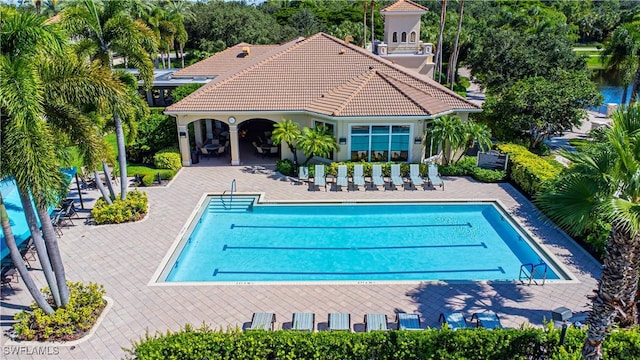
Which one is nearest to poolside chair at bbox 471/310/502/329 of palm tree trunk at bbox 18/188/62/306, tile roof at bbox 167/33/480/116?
palm tree trunk at bbox 18/188/62/306

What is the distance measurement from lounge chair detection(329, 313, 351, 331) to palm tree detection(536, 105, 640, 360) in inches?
209

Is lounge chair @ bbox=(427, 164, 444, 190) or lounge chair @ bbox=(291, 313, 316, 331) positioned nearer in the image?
lounge chair @ bbox=(291, 313, 316, 331)

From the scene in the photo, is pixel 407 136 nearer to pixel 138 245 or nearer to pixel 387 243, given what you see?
pixel 387 243

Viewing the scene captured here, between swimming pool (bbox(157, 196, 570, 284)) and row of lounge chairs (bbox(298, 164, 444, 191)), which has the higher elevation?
row of lounge chairs (bbox(298, 164, 444, 191))

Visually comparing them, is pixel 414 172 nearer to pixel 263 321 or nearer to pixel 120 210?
pixel 263 321

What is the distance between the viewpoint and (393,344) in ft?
33.7

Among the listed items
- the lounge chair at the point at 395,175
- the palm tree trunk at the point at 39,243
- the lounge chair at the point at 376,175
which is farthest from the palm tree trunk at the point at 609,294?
the lounge chair at the point at 376,175

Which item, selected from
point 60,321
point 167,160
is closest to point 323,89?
point 167,160

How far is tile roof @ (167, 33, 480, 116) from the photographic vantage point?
2402cm

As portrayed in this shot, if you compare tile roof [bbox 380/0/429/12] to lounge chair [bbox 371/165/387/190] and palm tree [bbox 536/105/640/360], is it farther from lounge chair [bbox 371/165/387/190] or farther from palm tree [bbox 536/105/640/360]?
palm tree [bbox 536/105/640/360]

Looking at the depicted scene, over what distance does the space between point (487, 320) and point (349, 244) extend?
6.90 m

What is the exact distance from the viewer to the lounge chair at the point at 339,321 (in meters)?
11.8

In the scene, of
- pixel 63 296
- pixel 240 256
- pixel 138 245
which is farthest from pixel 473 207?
pixel 63 296

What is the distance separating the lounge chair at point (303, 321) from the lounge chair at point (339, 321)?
491 millimetres
